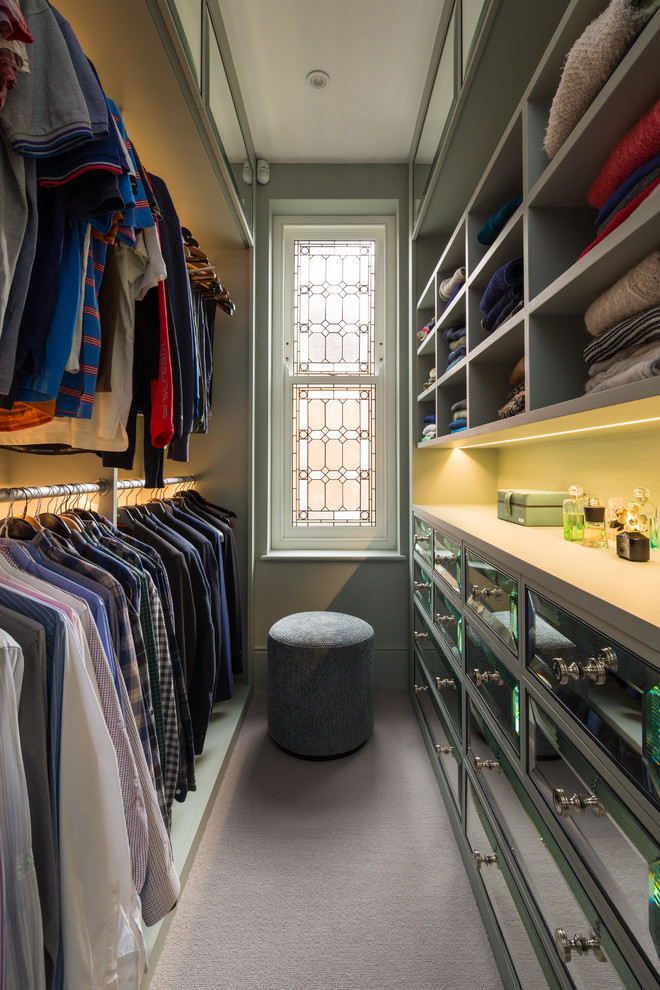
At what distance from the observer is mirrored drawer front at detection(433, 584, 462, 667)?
1.63m

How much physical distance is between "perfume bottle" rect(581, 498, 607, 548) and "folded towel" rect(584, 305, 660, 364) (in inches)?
19.4

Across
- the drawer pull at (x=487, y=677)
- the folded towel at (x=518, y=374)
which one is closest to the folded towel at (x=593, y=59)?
the folded towel at (x=518, y=374)

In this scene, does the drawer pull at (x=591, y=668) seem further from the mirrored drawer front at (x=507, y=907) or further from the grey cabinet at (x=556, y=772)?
the mirrored drawer front at (x=507, y=907)

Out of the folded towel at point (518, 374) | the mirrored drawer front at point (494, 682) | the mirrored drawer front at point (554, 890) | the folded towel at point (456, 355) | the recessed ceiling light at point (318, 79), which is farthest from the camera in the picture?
the recessed ceiling light at point (318, 79)

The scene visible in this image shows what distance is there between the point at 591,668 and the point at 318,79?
262 centimetres

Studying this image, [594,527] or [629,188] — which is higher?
[629,188]

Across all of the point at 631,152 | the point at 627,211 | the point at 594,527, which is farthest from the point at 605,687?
the point at 631,152

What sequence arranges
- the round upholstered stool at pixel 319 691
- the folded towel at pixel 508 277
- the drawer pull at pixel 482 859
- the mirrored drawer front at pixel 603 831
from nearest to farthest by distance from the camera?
the mirrored drawer front at pixel 603 831 → the drawer pull at pixel 482 859 → the folded towel at pixel 508 277 → the round upholstered stool at pixel 319 691

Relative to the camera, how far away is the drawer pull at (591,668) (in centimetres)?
75

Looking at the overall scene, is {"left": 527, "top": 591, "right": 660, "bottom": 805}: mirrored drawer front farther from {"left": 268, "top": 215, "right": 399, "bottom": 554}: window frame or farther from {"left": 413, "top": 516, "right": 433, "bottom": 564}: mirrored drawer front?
{"left": 268, "top": 215, "right": 399, "bottom": 554}: window frame

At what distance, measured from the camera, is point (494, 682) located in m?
1.28

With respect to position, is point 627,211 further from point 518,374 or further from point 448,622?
point 448,622

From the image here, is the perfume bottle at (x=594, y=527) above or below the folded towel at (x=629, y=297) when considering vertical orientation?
below

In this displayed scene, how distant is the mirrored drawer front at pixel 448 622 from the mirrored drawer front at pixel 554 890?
0.34 metres
